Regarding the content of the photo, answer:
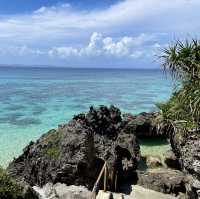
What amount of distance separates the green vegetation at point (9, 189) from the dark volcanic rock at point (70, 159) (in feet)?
13.3

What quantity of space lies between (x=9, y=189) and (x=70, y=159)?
545cm

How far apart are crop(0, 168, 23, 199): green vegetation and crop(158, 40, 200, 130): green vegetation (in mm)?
5693

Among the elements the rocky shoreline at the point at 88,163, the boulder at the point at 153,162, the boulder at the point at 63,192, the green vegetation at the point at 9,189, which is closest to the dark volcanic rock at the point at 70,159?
the rocky shoreline at the point at 88,163

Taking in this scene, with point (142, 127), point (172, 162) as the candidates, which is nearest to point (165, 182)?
point (172, 162)

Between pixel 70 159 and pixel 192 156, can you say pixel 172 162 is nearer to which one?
pixel 70 159

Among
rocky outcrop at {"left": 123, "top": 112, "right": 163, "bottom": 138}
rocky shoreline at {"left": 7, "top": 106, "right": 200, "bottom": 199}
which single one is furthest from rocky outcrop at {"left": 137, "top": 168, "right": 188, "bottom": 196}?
rocky outcrop at {"left": 123, "top": 112, "right": 163, "bottom": 138}

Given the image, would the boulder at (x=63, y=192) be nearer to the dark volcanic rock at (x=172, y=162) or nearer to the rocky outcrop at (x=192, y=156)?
the rocky outcrop at (x=192, y=156)

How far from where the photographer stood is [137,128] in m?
24.6

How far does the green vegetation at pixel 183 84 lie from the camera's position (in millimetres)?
12398

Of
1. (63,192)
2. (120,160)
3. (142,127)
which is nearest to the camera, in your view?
(63,192)

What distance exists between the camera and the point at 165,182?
14.7 m

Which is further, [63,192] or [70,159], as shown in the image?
[70,159]

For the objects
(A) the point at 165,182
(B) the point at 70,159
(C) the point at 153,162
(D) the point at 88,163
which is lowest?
(C) the point at 153,162

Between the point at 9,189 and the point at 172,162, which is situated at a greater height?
the point at 9,189
